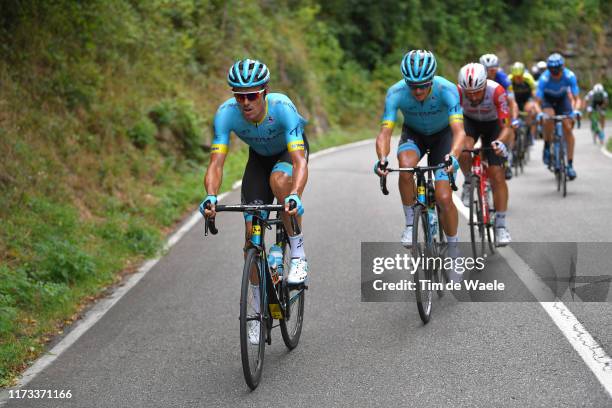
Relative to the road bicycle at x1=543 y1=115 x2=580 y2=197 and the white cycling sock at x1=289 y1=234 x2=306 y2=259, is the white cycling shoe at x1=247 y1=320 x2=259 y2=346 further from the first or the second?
the road bicycle at x1=543 y1=115 x2=580 y2=197

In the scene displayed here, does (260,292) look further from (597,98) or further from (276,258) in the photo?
(597,98)

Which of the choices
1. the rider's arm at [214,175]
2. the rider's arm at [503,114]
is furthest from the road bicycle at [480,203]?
the rider's arm at [214,175]

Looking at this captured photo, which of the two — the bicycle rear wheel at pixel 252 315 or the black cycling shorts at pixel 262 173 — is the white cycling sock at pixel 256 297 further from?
the black cycling shorts at pixel 262 173

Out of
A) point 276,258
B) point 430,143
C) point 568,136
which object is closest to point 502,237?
point 430,143

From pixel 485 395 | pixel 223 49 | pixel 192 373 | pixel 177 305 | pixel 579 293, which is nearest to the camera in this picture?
pixel 485 395

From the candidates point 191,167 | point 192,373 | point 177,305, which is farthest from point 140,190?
point 192,373

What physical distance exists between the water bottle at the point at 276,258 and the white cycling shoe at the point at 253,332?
52 centimetres

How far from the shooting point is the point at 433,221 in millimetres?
7160

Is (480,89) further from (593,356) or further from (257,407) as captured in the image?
(257,407)

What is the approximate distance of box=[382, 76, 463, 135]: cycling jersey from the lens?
734 cm

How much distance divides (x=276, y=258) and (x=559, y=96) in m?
9.11

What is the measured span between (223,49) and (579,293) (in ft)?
62.7

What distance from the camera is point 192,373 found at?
231 inches

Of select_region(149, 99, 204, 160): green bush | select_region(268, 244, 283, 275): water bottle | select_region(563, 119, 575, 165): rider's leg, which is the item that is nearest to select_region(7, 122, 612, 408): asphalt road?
select_region(268, 244, 283, 275): water bottle
